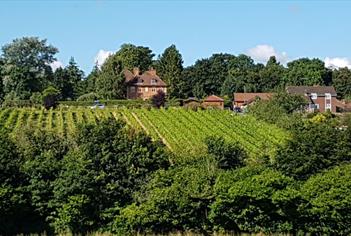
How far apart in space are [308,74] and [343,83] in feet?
18.3

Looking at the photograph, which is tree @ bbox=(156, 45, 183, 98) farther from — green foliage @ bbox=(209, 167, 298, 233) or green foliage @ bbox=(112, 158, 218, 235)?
green foliage @ bbox=(209, 167, 298, 233)

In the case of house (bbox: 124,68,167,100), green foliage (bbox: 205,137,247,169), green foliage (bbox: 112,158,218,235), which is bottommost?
green foliage (bbox: 112,158,218,235)

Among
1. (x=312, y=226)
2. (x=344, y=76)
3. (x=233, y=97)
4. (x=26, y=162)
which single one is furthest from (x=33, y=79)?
(x=312, y=226)

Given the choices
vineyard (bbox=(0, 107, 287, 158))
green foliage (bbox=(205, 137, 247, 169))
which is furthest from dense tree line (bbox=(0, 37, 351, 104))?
green foliage (bbox=(205, 137, 247, 169))

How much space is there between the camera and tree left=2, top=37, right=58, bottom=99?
224ft

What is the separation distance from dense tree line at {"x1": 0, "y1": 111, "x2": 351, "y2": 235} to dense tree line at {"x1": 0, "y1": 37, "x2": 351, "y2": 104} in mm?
44497

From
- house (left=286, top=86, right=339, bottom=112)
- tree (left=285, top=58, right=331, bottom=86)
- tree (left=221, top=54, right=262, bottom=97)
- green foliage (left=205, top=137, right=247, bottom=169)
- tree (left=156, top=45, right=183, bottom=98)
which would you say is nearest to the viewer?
green foliage (left=205, top=137, right=247, bottom=169)

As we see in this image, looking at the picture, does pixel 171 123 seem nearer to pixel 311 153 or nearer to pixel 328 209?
pixel 311 153

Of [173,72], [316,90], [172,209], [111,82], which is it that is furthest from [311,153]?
[316,90]

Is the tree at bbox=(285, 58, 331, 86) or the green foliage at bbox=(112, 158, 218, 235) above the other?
the tree at bbox=(285, 58, 331, 86)

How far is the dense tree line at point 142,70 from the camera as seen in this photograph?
68062 millimetres

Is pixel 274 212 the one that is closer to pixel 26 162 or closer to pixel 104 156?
pixel 104 156

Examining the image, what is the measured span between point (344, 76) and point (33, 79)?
43739mm

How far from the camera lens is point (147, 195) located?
2053 cm
